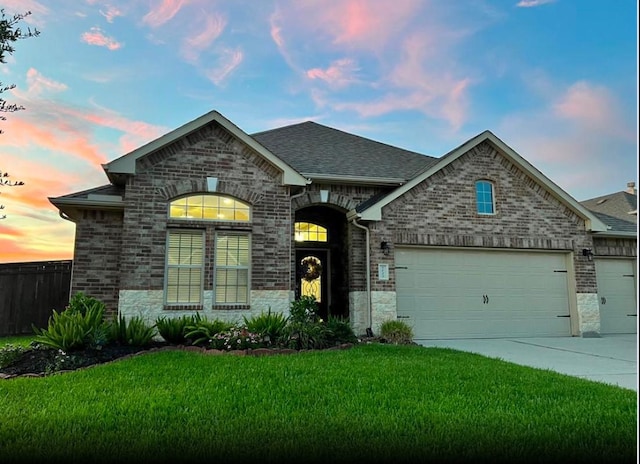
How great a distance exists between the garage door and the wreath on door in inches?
320

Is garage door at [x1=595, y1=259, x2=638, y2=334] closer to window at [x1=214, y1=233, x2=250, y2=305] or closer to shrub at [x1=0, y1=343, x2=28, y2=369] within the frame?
window at [x1=214, y1=233, x2=250, y2=305]

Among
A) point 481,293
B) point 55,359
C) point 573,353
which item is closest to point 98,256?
point 55,359

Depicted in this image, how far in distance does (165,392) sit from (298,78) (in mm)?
4770

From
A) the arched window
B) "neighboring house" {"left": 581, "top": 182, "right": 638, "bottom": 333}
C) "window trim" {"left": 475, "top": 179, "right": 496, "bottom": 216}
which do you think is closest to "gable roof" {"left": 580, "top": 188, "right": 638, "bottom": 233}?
"neighboring house" {"left": 581, "top": 182, "right": 638, "bottom": 333}

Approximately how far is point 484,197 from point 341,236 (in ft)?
13.2

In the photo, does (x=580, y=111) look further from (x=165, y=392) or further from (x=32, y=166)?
(x=32, y=166)

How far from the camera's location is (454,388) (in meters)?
5.79

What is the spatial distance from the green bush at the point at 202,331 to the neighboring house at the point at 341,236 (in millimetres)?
1157

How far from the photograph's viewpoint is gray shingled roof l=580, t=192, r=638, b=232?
1486 cm

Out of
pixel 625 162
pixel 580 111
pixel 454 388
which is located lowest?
pixel 454 388

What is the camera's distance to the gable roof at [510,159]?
12219 millimetres

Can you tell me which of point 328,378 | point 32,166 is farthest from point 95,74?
point 328,378

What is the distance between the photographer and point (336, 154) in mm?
14203

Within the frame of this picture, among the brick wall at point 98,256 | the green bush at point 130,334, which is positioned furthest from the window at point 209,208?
the green bush at point 130,334
